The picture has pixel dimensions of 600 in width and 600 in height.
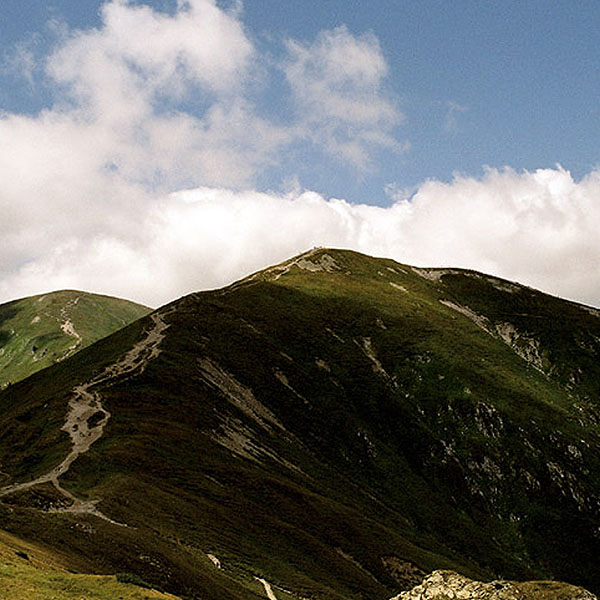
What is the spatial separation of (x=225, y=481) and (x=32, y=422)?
38.1 m

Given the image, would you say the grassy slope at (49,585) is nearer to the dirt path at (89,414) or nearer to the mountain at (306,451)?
the mountain at (306,451)

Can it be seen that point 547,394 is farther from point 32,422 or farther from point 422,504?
point 32,422

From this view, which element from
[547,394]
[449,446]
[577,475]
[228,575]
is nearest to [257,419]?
[449,446]

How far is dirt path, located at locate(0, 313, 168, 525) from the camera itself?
63.3m

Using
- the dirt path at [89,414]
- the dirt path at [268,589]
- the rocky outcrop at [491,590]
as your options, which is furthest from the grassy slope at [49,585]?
the dirt path at [89,414]

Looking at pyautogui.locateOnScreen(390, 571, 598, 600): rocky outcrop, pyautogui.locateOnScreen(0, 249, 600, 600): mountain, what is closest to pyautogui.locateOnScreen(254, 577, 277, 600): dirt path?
pyautogui.locateOnScreen(0, 249, 600, 600): mountain

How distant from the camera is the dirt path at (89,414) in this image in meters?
63.3

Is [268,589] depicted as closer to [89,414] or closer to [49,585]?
[49,585]

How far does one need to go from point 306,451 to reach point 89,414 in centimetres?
4027

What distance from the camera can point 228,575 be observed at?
5144 centimetres

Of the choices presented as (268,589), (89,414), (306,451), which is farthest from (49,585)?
(306,451)

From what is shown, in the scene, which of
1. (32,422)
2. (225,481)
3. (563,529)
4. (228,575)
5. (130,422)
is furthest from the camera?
(563,529)

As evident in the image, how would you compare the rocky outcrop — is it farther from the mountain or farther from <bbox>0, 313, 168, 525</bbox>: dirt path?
<bbox>0, 313, 168, 525</bbox>: dirt path

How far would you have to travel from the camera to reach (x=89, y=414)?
311 feet
